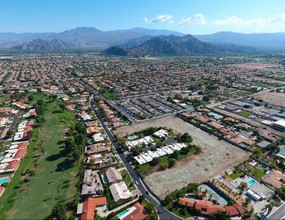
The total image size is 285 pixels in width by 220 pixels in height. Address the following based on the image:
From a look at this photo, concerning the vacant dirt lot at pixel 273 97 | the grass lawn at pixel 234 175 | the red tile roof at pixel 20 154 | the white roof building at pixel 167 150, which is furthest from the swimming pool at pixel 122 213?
the vacant dirt lot at pixel 273 97

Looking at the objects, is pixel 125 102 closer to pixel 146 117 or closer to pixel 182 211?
pixel 146 117

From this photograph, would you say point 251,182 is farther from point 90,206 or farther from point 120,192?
point 90,206

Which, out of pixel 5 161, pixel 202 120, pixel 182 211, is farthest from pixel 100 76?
pixel 182 211

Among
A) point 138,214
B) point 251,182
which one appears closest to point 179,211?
point 138,214

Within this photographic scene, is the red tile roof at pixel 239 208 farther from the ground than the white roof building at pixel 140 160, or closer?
closer

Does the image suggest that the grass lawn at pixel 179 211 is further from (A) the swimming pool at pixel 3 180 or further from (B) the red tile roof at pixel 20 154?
(B) the red tile roof at pixel 20 154

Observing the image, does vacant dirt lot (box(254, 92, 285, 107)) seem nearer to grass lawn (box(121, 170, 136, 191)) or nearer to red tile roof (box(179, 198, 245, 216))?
red tile roof (box(179, 198, 245, 216))

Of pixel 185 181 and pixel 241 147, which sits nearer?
pixel 185 181
